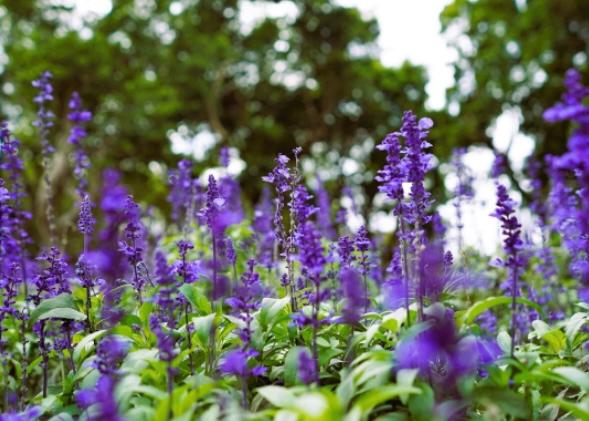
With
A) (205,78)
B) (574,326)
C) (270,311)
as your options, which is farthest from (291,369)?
(205,78)

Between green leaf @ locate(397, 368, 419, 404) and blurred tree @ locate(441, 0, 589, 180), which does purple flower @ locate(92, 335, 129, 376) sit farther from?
blurred tree @ locate(441, 0, 589, 180)

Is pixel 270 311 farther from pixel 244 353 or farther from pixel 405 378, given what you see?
pixel 405 378

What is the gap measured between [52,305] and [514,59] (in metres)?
20.7

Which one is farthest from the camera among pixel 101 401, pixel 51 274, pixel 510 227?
pixel 51 274

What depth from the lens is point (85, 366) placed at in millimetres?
3941

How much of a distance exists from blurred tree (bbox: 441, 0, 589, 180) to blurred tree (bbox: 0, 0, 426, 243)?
4.24m

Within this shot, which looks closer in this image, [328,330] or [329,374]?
[329,374]

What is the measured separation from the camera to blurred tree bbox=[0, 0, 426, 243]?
23.4 m

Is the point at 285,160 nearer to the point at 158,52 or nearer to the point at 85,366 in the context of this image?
the point at 85,366

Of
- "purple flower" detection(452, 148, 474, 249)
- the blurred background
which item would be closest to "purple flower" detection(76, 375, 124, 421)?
"purple flower" detection(452, 148, 474, 249)

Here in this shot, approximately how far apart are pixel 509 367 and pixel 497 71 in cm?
2028

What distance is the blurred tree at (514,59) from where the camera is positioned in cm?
1977

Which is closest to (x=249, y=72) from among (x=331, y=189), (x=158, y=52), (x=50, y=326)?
(x=158, y=52)

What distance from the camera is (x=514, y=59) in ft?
72.5
